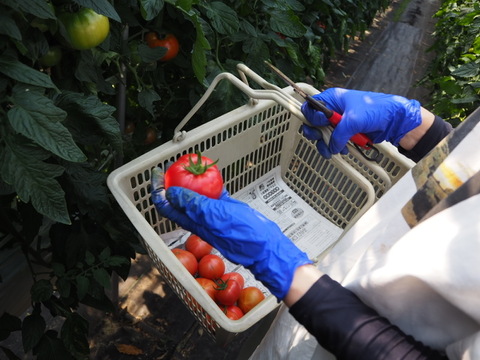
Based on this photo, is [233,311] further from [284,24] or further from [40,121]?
[284,24]

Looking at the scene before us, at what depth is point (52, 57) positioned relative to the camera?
105cm

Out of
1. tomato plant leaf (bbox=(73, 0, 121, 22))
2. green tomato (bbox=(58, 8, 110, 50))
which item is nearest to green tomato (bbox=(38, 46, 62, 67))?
green tomato (bbox=(58, 8, 110, 50))

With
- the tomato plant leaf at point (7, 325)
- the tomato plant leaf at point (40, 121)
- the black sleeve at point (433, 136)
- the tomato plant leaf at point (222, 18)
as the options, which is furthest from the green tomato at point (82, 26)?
the black sleeve at point (433, 136)

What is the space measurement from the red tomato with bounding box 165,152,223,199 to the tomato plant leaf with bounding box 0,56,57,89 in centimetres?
44

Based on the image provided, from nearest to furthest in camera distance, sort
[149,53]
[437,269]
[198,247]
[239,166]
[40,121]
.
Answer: [437,269], [40,121], [149,53], [198,247], [239,166]

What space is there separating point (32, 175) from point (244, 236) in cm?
52

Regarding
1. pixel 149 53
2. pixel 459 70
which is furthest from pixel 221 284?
pixel 459 70

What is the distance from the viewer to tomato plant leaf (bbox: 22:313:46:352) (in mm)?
1379

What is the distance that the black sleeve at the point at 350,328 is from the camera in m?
0.74

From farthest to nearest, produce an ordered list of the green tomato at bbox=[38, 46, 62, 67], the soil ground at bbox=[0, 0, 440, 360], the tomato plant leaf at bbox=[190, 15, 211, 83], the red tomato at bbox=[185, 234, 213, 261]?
the soil ground at bbox=[0, 0, 440, 360] → the red tomato at bbox=[185, 234, 213, 261] → the tomato plant leaf at bbox=[190, 15, 211, 83] → the green tomato at bbox=[38, 46, 62, 67]

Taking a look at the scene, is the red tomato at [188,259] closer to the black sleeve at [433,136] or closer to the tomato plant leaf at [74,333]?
the tomato plant leaf at [74,333]

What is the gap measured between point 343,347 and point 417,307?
16 cm

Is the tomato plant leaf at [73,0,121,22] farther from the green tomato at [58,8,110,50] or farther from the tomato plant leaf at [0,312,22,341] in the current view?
the tomato plant leaf at [0,312,22,341]

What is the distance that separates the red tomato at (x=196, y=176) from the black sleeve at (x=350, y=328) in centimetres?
46
